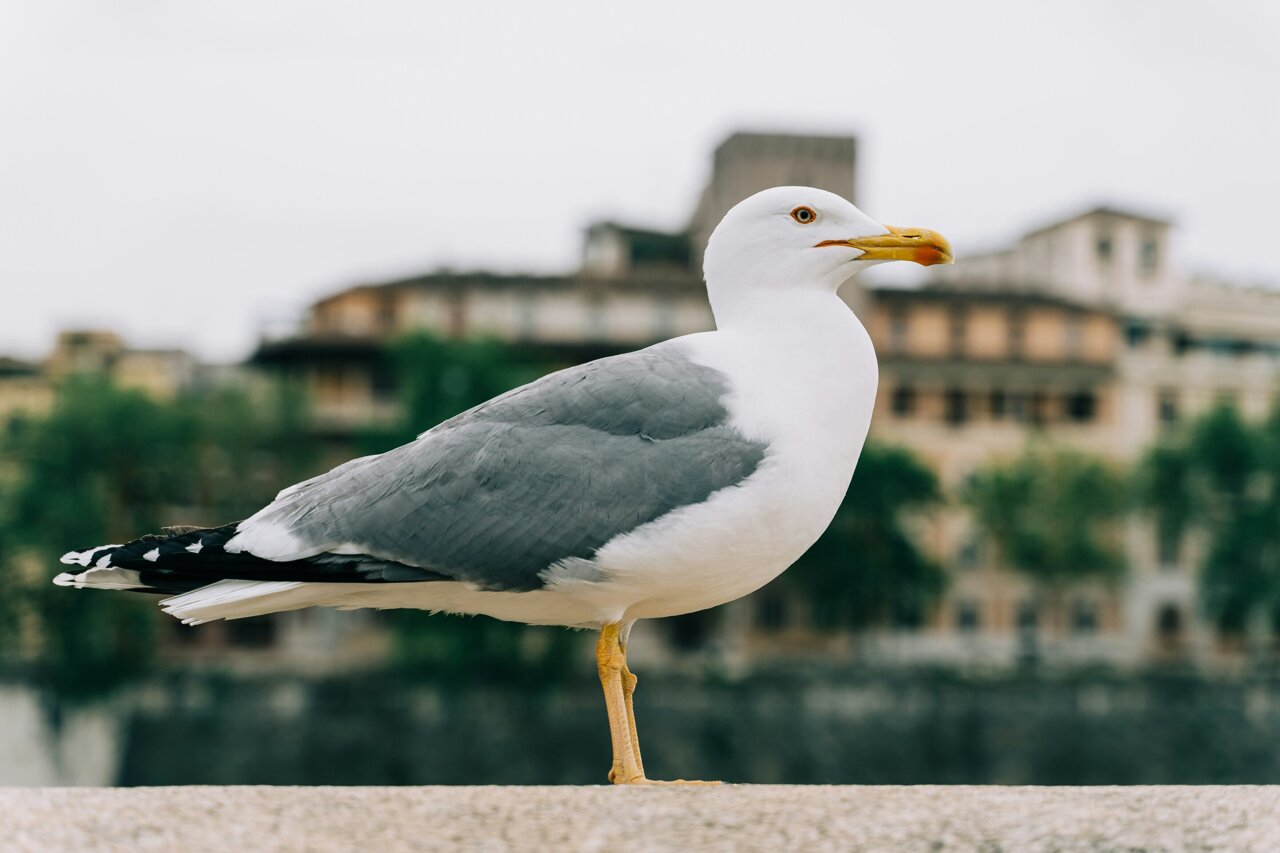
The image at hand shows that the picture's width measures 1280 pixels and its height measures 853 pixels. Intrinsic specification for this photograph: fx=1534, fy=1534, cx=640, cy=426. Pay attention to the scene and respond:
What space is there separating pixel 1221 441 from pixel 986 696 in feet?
29.9

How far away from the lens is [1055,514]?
1484 inches

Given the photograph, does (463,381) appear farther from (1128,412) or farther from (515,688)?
(1128,412)

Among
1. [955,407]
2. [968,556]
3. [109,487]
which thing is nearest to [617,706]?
[109,487]

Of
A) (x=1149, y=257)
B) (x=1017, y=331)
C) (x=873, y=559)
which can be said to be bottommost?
(x=873, y=559)

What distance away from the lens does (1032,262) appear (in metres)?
48.0

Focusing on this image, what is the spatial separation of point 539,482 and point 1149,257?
45.3 metres

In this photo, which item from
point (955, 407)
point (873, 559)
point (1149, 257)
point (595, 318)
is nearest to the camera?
point (873, 559)

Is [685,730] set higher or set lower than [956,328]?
lower

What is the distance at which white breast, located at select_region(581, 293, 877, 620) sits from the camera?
353 cm

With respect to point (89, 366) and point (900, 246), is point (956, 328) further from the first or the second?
point (900, 246)

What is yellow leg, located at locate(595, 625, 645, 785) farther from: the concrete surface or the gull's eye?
the gull's eye

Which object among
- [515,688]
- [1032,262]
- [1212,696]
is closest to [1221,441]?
[1212,696]

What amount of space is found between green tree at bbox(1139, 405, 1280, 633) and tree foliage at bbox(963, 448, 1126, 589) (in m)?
1.20

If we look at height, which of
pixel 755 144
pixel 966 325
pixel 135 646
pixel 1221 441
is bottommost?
pixel 135 646
